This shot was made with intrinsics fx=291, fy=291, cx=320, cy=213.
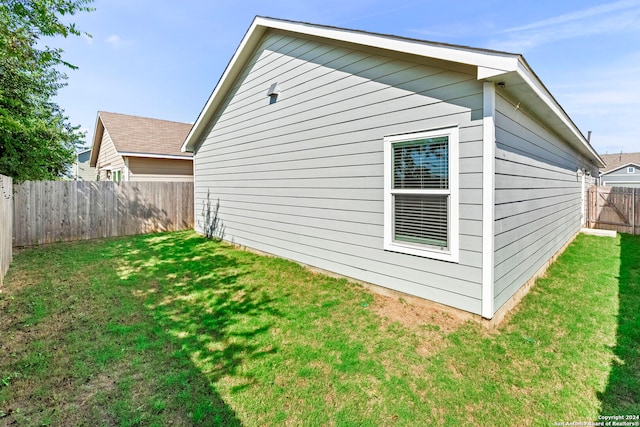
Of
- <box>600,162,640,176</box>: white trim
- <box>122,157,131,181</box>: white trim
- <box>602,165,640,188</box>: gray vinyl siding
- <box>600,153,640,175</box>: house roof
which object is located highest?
<box>600,153,640,175</box>: house roof

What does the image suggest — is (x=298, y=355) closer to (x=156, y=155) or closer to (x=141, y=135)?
(x=156, y=155)

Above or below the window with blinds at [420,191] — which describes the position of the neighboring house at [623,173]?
above

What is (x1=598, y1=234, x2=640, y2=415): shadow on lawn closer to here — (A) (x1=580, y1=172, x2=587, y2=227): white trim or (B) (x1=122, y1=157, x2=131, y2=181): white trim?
(A) (x1=580, y1=172, x2=587, y2=227): white trim

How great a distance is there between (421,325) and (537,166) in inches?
154

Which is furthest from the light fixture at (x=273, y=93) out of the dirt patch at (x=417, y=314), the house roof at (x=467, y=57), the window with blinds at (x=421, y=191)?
the dirt patch at (x=417, y=314)

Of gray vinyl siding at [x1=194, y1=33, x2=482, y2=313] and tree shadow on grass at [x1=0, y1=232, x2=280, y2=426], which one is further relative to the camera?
gray vinyl siding at [x1=194, y1=33, x2=482, y2=313]

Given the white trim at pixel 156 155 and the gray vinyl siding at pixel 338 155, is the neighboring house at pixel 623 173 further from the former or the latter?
the white trim at pixel 156 155

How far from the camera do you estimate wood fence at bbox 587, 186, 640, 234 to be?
10.6 meters

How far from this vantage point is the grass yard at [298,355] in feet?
7.82

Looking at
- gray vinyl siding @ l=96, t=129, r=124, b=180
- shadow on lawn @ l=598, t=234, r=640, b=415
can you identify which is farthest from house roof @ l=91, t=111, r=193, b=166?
shadow on lawn @ l=598, t=234, r=640, b=415

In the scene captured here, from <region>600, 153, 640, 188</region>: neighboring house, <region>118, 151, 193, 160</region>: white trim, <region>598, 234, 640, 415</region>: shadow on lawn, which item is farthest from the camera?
<region>600, 153, 640, 188</region>: neighboring house

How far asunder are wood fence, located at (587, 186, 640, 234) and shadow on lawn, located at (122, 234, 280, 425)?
13.5 meters

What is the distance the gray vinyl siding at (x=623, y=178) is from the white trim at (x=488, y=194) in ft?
142

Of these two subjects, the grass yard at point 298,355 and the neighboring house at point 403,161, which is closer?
the grass yard at point 298,355
